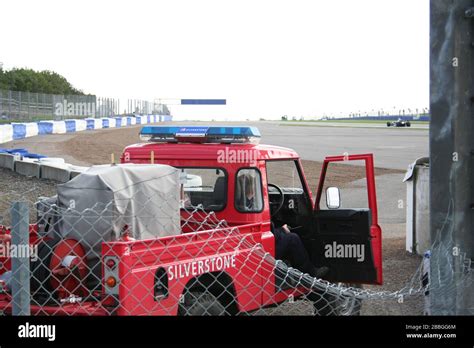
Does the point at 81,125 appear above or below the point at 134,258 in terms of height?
above

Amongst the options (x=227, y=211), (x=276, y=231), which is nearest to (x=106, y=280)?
(x=227, y=211)

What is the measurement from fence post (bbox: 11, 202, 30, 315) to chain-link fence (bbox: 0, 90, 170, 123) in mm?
40054

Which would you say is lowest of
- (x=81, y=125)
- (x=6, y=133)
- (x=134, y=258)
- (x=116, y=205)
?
(x=134, y=258)

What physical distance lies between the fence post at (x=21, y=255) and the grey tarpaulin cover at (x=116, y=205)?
118 centimetres

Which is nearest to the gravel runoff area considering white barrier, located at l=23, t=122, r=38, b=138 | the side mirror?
the side mirror

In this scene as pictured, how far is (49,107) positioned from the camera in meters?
52.2

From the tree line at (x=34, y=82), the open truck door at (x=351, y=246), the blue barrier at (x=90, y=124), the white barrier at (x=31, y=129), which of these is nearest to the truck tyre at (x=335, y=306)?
the open truck door at (x=351, y=246)

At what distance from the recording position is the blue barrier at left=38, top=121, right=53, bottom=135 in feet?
137

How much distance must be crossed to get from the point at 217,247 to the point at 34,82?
280 ft

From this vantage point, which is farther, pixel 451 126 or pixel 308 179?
pixel 308 179

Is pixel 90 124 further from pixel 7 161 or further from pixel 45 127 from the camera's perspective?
pixel 7 161

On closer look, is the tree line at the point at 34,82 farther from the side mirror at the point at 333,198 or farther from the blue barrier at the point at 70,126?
the side mirror at the point at 333,198

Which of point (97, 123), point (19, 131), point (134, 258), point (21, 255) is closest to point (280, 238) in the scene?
point (134, 258)
